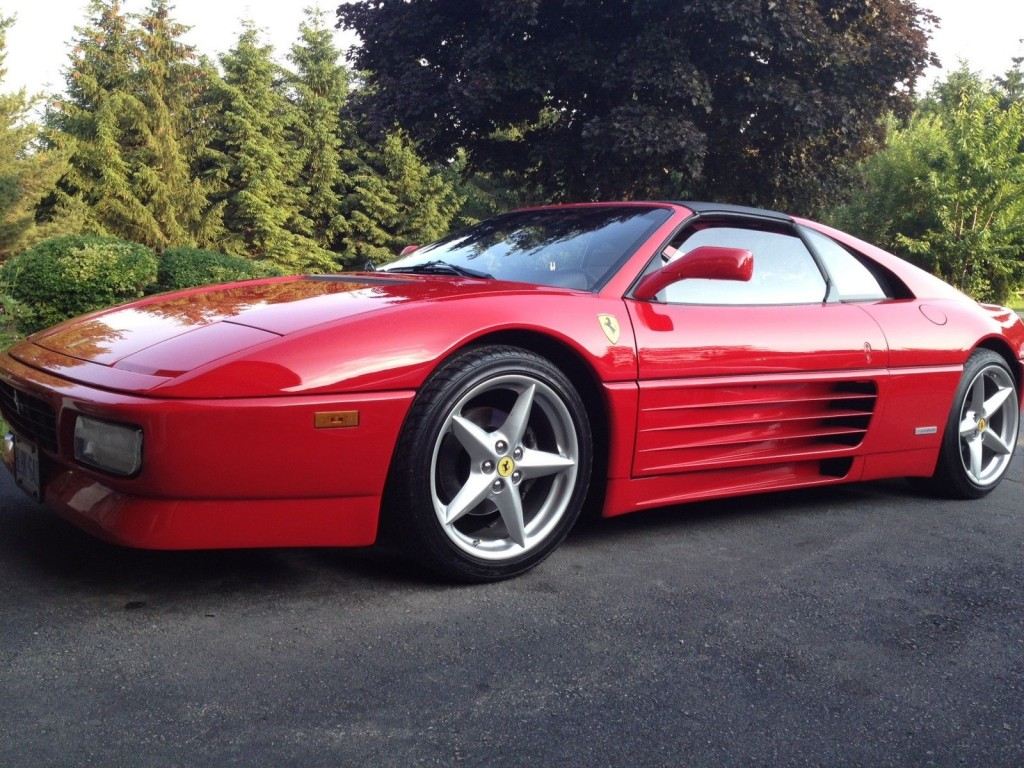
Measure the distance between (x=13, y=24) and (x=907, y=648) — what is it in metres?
35.6

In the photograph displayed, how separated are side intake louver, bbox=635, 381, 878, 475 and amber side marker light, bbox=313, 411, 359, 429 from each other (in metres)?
0.98

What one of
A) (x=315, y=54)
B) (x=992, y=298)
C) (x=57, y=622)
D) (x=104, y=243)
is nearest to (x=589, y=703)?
(x=57, y=622)

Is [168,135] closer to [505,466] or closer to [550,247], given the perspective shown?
[550,247]

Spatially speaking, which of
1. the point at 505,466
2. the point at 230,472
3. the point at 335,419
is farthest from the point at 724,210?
the point at 230,472

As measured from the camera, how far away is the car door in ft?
9.74

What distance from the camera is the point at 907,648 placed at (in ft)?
7.55

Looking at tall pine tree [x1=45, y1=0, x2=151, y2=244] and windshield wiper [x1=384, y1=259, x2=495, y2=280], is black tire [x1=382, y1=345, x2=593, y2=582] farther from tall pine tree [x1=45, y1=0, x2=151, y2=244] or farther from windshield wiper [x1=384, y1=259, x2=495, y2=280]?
tall pine tree [x1=45, y1=0, x2=151, y2=244]

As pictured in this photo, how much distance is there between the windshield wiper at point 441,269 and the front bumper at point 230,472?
3.15 feet

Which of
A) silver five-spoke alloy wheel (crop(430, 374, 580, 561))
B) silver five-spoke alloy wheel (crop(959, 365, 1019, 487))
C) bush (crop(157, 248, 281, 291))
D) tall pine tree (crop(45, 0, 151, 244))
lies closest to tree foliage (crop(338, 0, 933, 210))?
bush (crop(157, 248, 281, 291))

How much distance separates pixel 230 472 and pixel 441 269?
1.44 m

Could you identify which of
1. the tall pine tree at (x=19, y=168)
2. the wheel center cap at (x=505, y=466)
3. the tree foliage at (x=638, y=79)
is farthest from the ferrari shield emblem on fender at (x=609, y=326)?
the tall pine tree at (x=19, y=168)

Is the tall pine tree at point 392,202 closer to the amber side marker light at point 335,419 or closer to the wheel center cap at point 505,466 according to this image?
the wheel center cap at point 505,466

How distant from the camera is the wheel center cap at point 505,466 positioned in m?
2.61

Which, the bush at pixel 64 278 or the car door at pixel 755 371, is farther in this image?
the bush at pixel 64 278
